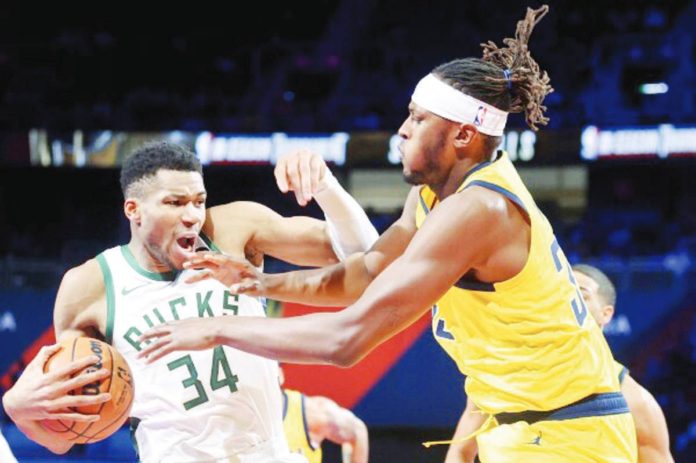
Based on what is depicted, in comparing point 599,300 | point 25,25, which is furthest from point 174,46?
point 599,300

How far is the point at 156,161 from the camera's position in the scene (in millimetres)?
4012

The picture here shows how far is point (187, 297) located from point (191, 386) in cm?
36

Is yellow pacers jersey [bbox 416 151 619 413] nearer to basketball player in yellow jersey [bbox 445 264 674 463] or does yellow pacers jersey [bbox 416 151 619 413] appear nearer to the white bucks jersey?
basketball player in yellow jersey [bbox 445 264 674 463]

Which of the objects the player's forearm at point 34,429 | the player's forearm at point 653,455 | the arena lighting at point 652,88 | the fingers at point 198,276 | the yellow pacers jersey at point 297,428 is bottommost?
the yellow pacers jersey at point 297,428

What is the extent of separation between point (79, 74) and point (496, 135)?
1193 cm

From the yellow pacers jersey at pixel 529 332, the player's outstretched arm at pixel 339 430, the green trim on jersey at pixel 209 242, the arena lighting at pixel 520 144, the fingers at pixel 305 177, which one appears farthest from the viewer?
the arena lighting at pixel 520 144

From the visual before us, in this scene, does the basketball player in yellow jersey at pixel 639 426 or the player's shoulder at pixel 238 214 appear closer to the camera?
the basketball player in yellow jersey at pixel 639 426

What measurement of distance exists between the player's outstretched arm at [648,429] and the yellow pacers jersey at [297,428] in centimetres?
276

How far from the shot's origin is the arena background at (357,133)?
1031 centimetres

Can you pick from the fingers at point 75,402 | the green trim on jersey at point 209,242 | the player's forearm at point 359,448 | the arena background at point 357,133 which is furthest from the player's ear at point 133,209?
the arena background at point 357,133

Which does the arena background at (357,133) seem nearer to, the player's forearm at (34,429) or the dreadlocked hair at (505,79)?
the player's forearm at (34,429)

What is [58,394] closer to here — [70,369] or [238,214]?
[70,369]

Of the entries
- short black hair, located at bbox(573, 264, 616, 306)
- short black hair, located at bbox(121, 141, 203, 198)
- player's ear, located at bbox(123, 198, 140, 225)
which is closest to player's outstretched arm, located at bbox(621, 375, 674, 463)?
short black hair, located at bbox(573, 264, 616, 306)

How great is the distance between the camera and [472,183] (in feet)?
9.82
